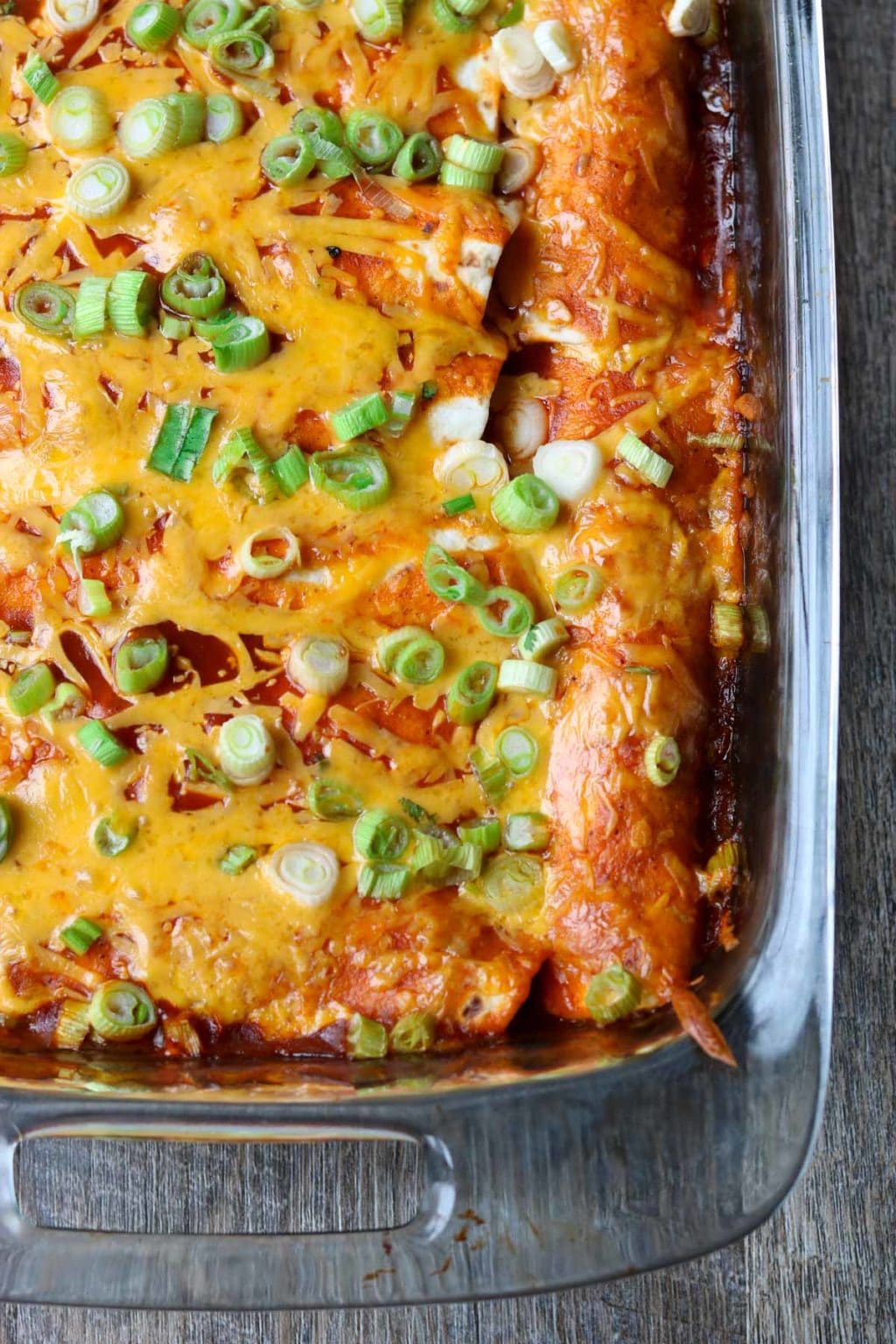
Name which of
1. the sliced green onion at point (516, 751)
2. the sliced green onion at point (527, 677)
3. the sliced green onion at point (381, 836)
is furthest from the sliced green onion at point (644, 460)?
the sliced green onion at point (381, 836)

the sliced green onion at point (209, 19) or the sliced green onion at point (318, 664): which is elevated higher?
the sliced green onion at point (209, 19)

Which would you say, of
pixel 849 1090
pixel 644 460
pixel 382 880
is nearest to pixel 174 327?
pixel 644 460

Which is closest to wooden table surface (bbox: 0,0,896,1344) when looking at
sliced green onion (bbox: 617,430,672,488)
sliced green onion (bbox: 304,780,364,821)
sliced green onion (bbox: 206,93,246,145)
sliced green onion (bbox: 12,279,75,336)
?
sliced green onion (bbox: 617,430,672,488)

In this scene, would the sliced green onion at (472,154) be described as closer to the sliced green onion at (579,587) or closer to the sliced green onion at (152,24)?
the sliced green onion at (152,24)

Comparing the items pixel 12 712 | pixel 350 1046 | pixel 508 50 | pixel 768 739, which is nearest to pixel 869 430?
pixel 768 739

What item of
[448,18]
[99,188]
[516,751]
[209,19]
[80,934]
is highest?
[448,18]

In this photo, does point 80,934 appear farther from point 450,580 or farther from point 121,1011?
point 450,580
